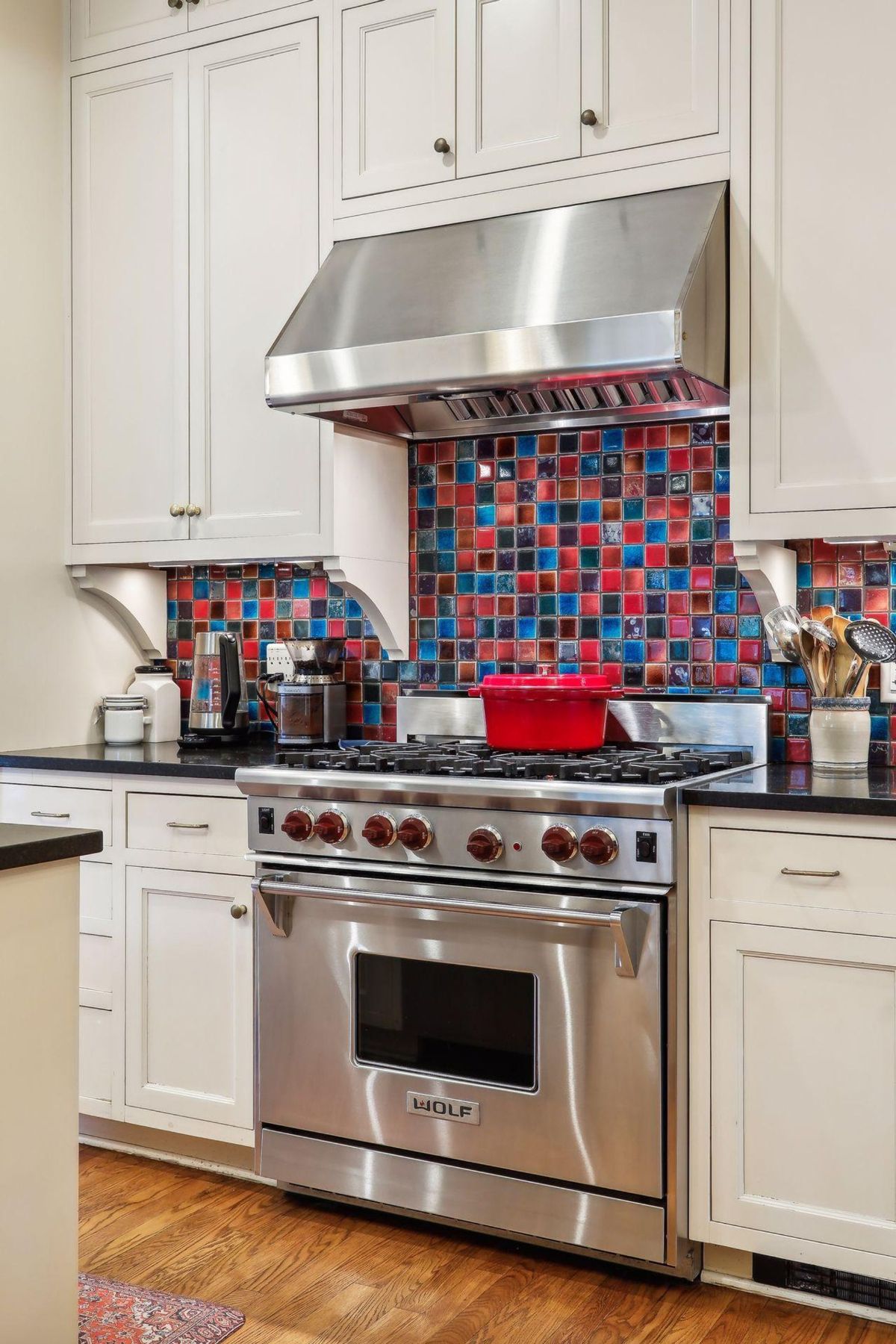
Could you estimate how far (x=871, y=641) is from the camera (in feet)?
7.93

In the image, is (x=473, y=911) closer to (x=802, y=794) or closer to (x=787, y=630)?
(x=802, y=794)

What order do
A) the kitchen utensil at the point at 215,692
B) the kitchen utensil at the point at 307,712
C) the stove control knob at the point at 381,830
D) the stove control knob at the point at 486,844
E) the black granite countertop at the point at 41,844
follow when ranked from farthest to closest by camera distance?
the kitchen utensil at the point at 215,692
the kitchen utensil at the point at 307,712
the stove control knob at the point at 381,830
the stove control knob at the point at 486,844
the black granite countertop at the point at 41,844

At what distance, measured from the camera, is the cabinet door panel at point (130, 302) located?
3090 mm

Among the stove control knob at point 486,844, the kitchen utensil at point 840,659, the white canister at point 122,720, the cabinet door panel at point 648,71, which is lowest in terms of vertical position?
the stove control knob at point 486,844

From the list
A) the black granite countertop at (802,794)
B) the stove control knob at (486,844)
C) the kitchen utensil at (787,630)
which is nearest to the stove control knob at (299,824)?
the stove control knob at (486,844)

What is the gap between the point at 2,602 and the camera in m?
3.06

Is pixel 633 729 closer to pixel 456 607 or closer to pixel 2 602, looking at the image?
pixel 456 607

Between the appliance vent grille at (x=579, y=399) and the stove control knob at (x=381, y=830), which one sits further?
the appliance vent grille at (x=579, y=399)

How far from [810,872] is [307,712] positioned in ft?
4.47

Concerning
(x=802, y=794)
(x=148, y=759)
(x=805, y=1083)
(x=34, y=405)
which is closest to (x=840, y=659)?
(x=802, y=794)

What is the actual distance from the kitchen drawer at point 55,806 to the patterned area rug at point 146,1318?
3.21ft

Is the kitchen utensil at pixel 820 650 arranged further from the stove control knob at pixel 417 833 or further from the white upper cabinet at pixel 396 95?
the white upper cabinet at pixel 396 95

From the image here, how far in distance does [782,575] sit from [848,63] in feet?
3.19

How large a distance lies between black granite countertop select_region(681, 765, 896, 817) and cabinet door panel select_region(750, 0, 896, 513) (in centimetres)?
50
